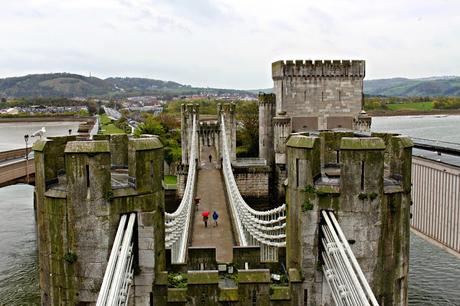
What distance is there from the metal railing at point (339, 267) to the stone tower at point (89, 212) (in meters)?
2.06

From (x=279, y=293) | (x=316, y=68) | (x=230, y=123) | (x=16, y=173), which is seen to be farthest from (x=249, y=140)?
(x=279, y=293)

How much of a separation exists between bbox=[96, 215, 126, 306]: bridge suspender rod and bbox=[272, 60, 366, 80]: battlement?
76.3 ft

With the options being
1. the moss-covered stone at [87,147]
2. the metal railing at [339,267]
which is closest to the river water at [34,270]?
the metal railing at [339,267]

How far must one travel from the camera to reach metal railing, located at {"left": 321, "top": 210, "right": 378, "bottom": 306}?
5.40 m

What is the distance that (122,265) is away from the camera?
5.53m

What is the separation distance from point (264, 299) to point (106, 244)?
213cm

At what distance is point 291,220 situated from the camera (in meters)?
6.56

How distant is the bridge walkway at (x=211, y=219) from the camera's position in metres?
16.4

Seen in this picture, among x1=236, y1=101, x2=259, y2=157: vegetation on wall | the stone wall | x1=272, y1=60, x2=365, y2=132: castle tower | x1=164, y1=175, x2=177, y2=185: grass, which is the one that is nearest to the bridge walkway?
the stone wall

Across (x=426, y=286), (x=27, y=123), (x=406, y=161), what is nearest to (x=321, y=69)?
(x=426, y=286)

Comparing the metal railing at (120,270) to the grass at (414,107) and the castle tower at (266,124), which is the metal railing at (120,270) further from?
the grass at (414,107)

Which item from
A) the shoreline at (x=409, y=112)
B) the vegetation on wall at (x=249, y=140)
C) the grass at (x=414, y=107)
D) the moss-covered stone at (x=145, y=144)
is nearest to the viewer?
the moss-covered stone at (x=145, y=144)

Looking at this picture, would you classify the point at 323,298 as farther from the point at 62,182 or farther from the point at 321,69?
the point at 321,69

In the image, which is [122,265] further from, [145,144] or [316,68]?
[316,68]
